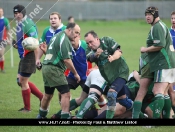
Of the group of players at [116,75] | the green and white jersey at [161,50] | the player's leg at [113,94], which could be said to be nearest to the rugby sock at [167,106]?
the group of players at [116,75]

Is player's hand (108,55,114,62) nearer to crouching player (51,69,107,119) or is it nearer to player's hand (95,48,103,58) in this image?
player's hand (95,48,103,58)

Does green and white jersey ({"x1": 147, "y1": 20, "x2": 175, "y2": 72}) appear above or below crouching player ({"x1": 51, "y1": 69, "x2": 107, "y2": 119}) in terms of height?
above

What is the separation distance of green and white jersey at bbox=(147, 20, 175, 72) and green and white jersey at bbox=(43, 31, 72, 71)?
1415 mm

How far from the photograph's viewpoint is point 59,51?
8109 millimetres

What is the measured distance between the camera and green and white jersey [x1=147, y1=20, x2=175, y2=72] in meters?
7.85

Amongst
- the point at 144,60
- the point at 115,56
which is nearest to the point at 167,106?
the point at 144,60

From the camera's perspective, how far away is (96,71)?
8.59 metres

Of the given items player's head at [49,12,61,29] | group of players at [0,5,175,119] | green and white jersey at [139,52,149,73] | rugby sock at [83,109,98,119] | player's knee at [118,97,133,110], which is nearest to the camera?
group of players at [0,5,175,119]

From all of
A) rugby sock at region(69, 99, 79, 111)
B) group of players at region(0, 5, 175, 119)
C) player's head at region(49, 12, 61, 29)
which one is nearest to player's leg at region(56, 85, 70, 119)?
group of players at region(0, 5, 175, 119)

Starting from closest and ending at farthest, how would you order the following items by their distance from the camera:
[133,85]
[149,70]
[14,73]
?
1. [149,70]
2. [133,85]
3. [14,73]

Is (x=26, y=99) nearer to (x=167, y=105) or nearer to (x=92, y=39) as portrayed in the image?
(x=92, y=39)

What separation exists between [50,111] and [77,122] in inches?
161

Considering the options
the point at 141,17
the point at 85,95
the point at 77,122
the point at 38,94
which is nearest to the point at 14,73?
the point at 38,94

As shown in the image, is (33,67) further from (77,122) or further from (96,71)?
(77,122)
